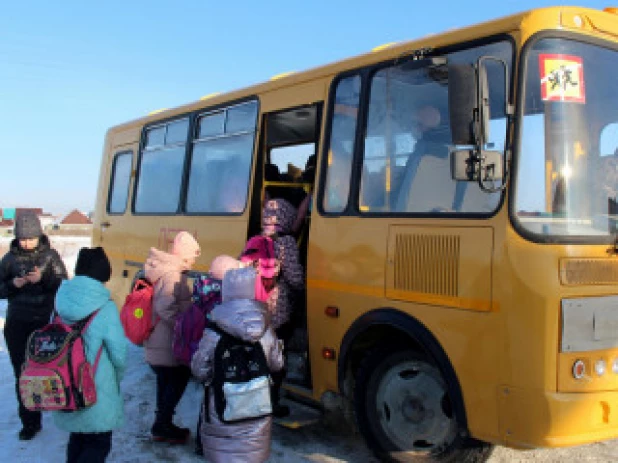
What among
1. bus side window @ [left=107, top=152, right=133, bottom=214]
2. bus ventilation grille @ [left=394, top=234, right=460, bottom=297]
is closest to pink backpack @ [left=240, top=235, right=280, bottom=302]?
bus ventilation grille @ [left=394, top=234, right=460, bottom=297]

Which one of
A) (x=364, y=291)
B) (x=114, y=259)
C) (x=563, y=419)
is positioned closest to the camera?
(x=563, y=419)

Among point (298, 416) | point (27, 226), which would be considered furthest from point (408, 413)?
point (27, 226)

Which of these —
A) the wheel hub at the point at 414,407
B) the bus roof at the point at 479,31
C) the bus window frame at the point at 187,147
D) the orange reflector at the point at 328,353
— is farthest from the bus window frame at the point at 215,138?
the wheel hub at the point at 414,407

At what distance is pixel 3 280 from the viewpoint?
5094mm

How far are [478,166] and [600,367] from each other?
1357 millimetres

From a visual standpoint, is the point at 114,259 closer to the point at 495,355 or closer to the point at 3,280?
the point at 3,280

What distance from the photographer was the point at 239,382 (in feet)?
12.8

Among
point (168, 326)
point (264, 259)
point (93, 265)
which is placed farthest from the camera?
point (264, 259)

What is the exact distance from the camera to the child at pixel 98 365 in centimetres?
352

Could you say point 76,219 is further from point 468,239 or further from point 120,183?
point 468,239

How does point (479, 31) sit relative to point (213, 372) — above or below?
above

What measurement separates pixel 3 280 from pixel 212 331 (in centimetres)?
221

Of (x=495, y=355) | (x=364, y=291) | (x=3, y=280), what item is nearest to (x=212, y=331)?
(x=364, y=291)

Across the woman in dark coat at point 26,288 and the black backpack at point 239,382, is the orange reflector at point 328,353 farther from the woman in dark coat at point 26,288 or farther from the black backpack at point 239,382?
the woman in dark coat at point 26,288
